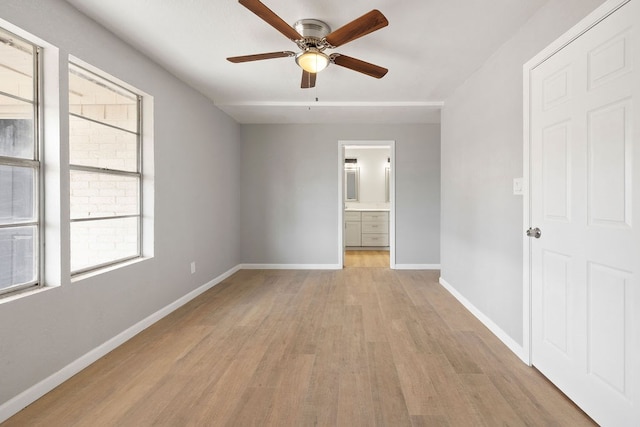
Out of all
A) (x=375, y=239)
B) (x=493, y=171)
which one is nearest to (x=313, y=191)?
Result: (x=375, y=239)

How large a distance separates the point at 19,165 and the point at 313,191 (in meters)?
3.81

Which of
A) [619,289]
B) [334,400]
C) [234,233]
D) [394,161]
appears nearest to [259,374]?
[334,400]

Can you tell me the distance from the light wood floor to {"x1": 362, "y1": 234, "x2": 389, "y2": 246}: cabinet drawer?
3.89 meters

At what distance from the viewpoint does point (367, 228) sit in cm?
727

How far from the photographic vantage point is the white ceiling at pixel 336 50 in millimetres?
2129

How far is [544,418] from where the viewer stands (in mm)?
1666

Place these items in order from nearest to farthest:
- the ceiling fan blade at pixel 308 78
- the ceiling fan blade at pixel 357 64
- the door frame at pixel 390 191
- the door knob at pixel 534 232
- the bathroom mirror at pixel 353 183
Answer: the door knob at pixel 534 232 < the ceiling fan blade at pixel 357 64 < the ceiling fan blade at pixel 308 78 < the door frame at pixel 390 191 < the bathroom mirror at pixel 353 183

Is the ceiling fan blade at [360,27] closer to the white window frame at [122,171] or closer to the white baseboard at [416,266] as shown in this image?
the white window frame at [122,171]

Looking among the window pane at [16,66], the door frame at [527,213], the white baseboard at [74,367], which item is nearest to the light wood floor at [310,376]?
the white baseboard at [74,367]

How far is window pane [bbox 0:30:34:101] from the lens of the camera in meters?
1.78

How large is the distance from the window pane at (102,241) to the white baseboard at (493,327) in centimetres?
312

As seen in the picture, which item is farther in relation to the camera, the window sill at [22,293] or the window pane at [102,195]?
the window pane at [102,195]

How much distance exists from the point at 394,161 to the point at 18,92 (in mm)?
4449

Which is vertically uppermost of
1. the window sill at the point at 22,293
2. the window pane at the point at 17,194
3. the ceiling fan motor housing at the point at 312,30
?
the ceiling fan motor housing at the point at 312,30
